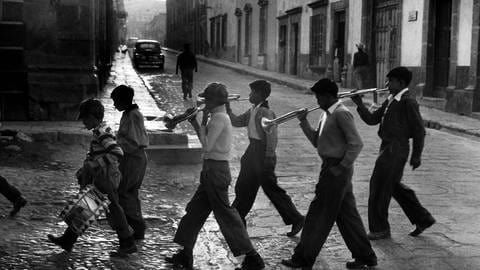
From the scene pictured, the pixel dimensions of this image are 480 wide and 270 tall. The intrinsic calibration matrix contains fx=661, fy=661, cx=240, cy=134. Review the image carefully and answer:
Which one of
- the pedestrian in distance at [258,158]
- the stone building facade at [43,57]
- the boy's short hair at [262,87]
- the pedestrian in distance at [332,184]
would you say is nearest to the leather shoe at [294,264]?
the pedestrian in distance at [332,184]

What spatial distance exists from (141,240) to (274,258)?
117 cm

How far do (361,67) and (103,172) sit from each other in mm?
15736

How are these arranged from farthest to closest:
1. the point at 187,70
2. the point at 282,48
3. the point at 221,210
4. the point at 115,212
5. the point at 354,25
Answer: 1. the point at 282,48
2. the point at 354,25
3. the point at 187,70
4. the point at 115,212
5. the point at 221,210

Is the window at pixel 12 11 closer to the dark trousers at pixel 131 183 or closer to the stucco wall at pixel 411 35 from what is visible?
the dark trousers at pixel 131 183

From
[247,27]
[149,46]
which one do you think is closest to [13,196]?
[149,46]

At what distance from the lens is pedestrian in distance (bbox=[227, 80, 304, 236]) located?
18.4 ft

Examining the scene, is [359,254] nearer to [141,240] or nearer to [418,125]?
[418,125]

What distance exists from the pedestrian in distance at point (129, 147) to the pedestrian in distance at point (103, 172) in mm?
244

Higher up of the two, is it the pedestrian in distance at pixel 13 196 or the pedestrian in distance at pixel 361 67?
the pedestrian in distance at pixel 361 67

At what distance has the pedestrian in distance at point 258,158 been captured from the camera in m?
5.61

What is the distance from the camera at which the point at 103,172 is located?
198 inches

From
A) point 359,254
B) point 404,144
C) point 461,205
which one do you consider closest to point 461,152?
point 461,205

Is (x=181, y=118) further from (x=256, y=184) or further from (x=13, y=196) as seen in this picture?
(x=13, y=196)

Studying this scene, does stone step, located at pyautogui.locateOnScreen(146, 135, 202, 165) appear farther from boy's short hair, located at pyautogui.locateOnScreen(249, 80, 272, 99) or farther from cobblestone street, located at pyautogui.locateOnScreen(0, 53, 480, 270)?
boy's short hair, located at pyautogui.locateOnScreen(249, 80, 272, 99)
